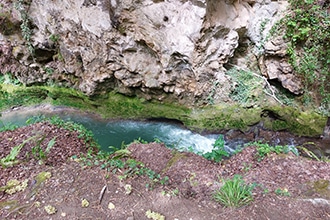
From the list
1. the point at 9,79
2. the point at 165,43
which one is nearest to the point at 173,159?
the point at 165,43

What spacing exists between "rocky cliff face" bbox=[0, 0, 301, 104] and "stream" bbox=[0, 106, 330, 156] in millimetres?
1155

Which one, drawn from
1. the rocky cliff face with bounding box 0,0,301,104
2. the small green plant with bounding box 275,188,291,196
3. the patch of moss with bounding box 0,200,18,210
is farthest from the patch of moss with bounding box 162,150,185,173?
the rocky cliff face with bounding box 0,0,301,104

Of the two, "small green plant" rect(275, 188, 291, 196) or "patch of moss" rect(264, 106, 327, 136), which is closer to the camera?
"small green plant" rect(275, 188, 291, 196)

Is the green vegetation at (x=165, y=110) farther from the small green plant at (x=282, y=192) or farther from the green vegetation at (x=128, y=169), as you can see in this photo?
the green vegetation at (x=128, y=169)

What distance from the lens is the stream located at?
22.7ft

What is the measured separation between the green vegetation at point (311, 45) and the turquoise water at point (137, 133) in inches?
131

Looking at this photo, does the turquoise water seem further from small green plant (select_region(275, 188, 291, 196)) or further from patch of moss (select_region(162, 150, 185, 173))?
small green plant (select_region(275, 188, 291, 196))

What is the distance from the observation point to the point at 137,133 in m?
8.48

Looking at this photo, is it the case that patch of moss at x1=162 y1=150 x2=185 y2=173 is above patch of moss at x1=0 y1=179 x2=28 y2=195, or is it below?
below

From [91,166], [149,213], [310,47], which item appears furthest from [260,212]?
[310,47]

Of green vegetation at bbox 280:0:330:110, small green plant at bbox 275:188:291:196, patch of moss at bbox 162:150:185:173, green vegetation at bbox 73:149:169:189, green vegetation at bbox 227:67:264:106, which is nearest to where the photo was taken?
small green plant at bbox 275:188:291:196

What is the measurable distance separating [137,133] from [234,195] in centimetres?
581

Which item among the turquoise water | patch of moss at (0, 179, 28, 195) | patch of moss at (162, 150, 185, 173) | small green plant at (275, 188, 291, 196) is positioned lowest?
the turquoise water

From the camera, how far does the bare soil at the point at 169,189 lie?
287 centimetres
